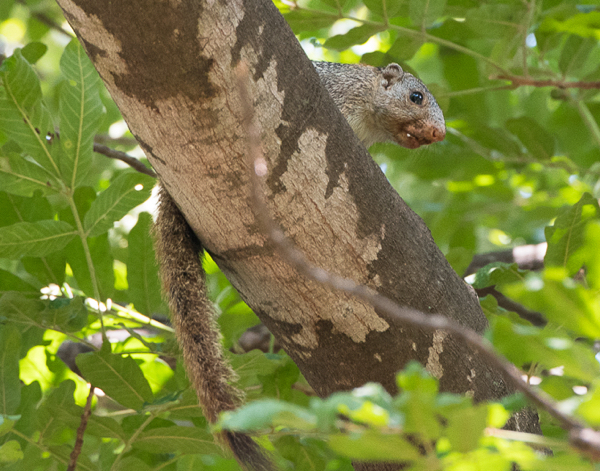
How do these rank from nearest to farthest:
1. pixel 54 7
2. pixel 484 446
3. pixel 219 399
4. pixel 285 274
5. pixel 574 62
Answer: pixel 484 446 → pixel 285 274 → pixel 219 399 → pixel 574 62 → pixel 54 7

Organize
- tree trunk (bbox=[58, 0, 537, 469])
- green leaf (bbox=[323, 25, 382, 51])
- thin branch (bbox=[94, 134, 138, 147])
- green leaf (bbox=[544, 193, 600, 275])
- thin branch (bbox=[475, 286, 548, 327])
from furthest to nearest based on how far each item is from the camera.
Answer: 1. thin branch (bbox=[94, 134, 138, 147])
2. thin branch (bbox=[475, 286, 548, 327])
3. green leaf (bbox=[323, 25, 382, 51])
4. green leaf (bbox=[544, 193, 600, 275])
5. tree trunk (bbox=[58, 0, 537, 469])

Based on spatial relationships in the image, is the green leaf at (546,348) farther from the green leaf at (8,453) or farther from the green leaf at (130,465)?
the green leaf at (130,465)

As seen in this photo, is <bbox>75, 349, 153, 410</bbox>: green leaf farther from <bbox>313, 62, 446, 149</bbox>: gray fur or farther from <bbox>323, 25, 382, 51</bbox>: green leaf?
<bbox>313, 62, 446, 149</bbox>: gray fur

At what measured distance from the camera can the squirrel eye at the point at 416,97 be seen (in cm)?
285

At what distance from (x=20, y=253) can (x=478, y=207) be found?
2.00 m

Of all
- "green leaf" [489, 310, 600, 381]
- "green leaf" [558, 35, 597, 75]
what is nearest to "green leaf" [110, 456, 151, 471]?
"green leaf" [489, 310, 600, 381]

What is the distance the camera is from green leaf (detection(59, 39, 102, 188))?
1812 mm

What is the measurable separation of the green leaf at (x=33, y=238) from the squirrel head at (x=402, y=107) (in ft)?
5.33

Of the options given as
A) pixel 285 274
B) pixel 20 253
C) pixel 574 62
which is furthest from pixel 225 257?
pixel 574 62

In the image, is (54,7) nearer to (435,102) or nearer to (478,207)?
(435,102)

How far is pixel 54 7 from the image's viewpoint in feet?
12.2

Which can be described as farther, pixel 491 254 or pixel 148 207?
pixel 148 207

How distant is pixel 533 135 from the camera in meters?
2.59

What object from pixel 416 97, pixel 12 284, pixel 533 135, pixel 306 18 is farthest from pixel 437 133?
pixel 12 284
